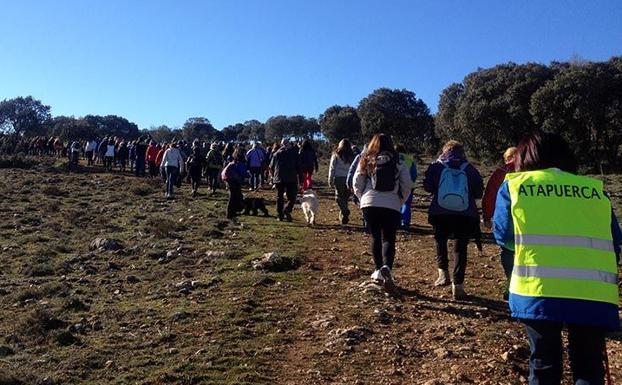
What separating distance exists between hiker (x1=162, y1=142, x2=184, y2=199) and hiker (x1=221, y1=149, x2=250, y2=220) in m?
4.05

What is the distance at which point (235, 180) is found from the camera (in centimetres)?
1562

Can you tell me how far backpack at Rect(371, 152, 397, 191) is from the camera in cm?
770

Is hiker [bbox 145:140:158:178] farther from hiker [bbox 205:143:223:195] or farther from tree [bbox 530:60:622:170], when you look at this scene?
tree [bbox 530:60:622:170]

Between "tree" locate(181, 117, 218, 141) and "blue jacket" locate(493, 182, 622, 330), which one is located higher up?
"tree" locate(181, 117, 218, 141)

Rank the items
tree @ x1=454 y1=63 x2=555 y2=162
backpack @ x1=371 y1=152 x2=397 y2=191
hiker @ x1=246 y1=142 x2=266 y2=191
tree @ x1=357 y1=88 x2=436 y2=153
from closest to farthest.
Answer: backpack @ x1=371 y1=152 x2=397 y2=191 < hiker @ x1=246 y1=142 x2=266 y2=191 < tree @ x1=454 y1=63 x2=555 y2=162 < tree @ x1=357 y1=88 x2=436 y2=153

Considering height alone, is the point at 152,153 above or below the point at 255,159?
above

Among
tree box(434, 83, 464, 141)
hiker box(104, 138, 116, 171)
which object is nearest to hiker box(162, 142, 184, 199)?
hiker box(104, 138, 116, 171)

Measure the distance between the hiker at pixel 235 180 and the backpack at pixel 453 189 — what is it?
28.3 ft

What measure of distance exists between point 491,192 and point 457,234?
64 centimetres

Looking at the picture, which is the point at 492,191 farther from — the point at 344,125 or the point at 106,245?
the point at 344,125

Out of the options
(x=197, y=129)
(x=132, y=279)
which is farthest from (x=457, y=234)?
(x=197, y=129)

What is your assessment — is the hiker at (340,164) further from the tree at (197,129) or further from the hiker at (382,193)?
the tree at (197,129)

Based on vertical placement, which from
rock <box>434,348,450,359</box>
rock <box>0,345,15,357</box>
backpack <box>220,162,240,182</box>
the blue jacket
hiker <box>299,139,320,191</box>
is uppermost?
hiker <box>299,139,320,191</box>

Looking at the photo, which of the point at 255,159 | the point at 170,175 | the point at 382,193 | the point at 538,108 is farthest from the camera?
the point at 538,108
